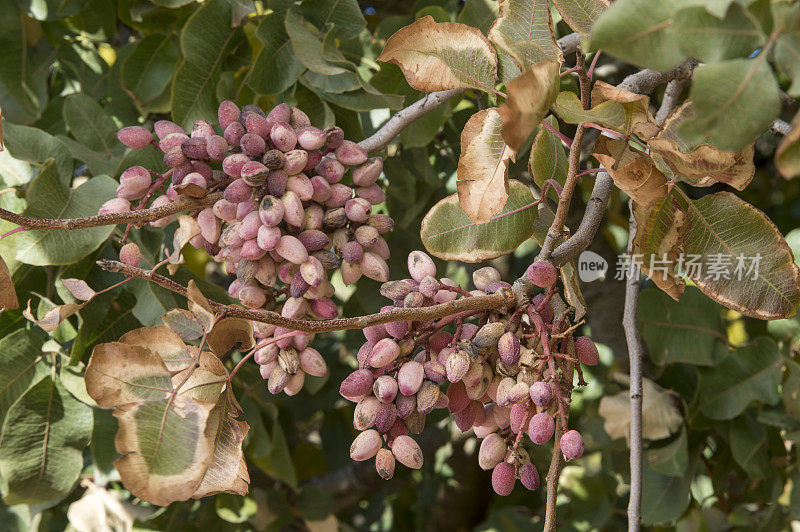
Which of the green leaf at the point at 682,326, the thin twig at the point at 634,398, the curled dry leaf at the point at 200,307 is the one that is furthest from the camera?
the green leaf at the point at 682,326

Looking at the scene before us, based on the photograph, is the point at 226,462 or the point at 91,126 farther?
the point at 91,126

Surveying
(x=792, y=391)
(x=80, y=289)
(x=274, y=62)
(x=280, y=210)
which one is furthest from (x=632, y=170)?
(x=792, y=391)

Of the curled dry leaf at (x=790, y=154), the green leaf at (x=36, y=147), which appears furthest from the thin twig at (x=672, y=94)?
the green leaf at (x=36, y=147)

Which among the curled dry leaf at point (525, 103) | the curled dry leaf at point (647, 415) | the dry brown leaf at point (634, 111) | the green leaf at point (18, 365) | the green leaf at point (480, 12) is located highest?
the curled dry leaf at point (525, 103)

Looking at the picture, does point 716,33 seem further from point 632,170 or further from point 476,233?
point 476,233

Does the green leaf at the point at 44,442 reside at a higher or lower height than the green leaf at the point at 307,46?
lower

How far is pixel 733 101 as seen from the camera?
0.35 metres

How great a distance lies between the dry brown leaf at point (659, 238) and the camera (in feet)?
1.75

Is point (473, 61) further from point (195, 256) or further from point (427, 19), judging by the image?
point (195, 256)

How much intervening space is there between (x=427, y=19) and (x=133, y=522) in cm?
97

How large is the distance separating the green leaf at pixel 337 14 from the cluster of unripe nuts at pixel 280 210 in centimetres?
26

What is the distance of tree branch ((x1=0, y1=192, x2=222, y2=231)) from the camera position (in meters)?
0.45

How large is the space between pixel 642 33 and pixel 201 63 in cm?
61

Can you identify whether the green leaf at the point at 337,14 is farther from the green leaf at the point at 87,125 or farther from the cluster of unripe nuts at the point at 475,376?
the cluster of unripe nuts at the point at 475,376
